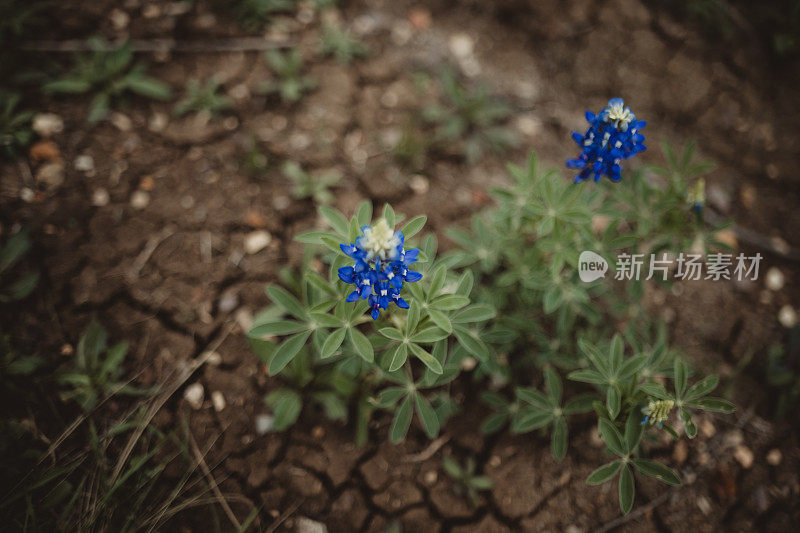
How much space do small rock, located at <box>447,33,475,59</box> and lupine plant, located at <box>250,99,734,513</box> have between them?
1318 mm

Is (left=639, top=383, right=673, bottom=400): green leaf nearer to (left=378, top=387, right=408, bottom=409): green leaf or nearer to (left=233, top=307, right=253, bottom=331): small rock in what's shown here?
(left=378, top=387, right=408, bottom=409): green leaf

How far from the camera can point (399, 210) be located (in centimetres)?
289

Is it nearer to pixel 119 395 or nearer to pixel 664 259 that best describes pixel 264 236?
pixel 119 395

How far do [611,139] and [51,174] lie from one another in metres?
2.92

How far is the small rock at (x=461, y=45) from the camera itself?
336cm

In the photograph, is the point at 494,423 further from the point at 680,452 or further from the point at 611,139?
the point at 611,139

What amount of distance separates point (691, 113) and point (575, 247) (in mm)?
1862

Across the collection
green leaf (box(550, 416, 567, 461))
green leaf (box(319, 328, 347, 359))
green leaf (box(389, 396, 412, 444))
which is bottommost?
green leaf (box(550, 416, 567, 461))

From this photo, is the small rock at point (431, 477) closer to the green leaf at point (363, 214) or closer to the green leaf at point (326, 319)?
the green leaf at point (326, 319)

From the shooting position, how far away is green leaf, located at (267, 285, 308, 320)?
2.02 m

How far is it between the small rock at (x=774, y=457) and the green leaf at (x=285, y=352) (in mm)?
2540

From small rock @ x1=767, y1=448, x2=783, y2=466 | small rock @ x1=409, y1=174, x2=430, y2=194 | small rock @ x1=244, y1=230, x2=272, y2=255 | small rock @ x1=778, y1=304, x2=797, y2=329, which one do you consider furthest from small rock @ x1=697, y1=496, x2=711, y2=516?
small rock @ x1=244, y1=230, x2=272, y2=255

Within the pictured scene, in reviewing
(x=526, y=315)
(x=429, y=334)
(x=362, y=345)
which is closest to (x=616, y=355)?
(x=526, y=315)

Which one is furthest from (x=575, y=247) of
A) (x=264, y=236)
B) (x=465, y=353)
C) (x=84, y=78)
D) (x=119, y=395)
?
(x=84, y=78)
